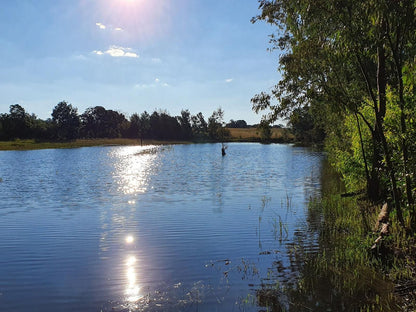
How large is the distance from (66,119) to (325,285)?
6469 inches

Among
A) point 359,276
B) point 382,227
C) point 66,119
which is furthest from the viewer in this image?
point 66,119

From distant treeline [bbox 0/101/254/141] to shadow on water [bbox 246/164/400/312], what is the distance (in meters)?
125

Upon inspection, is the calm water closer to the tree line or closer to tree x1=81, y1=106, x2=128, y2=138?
the tree line

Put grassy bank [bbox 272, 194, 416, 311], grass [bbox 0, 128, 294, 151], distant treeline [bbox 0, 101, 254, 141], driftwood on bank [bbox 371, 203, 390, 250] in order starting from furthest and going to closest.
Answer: distant treeline [bbox 0, 101, 254, 141] → grass [bbox 0, 128, 294, 151] → driftwood on bank [bbox 371, 203, 390, 250] → grassy bank [bbox 272, 194, 416, 311]

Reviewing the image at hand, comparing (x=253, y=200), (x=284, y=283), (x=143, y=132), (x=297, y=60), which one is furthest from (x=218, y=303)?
(x=143, y=132)

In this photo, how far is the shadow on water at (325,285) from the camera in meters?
8.12

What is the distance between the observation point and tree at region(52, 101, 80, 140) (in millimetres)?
153875

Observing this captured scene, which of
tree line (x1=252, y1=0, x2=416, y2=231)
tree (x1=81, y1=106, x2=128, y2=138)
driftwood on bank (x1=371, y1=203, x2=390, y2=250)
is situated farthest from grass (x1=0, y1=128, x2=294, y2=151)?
driftwood on bank (x1=371, y1=203, x2=390, y2=250)

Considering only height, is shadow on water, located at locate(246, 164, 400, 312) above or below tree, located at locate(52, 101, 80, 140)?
below

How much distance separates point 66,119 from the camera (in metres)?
158

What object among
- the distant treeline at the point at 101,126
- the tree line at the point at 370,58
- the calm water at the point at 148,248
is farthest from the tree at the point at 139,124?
the tree line at the point at 370,58

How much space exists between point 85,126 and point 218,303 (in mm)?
185479

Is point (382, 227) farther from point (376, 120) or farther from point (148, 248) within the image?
point (148, 248)

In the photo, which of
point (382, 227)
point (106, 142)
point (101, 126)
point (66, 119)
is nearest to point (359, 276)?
point (382, 227)
